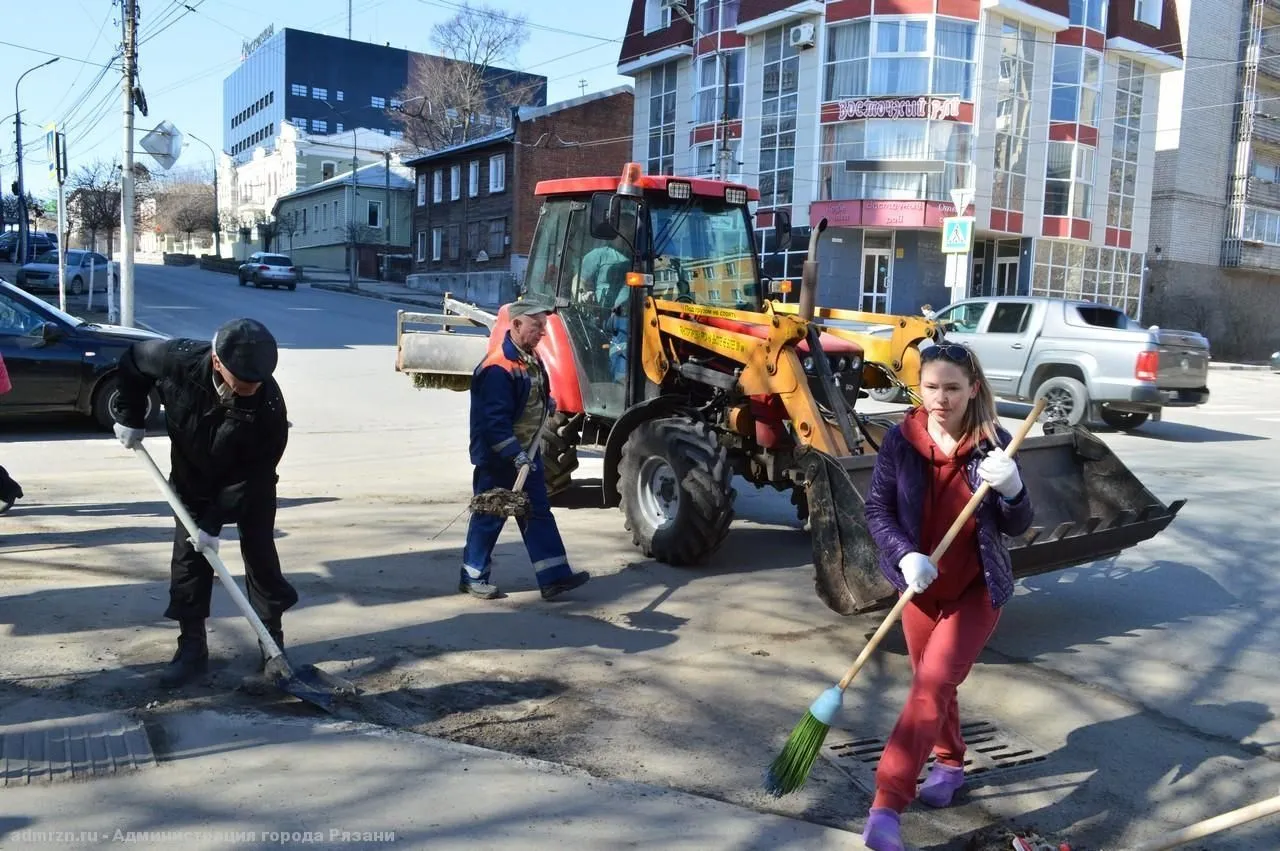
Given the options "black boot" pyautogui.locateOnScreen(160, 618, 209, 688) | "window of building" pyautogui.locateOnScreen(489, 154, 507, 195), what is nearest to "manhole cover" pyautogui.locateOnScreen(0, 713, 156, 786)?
"black boot" pyautogui.locateOnScreen(160, 618, 209, 688)

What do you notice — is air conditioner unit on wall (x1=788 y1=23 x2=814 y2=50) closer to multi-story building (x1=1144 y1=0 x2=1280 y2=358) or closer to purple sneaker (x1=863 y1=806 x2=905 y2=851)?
multi-story building (x1=1144 y1=0 x2=1280 y2=358)

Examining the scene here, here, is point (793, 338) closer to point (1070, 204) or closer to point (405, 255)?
point (1070, 204)

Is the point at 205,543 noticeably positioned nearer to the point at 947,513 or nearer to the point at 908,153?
the point at 947,513

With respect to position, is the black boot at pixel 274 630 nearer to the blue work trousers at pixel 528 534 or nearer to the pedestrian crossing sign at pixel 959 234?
→ the blue work trousers at pixel 528 534

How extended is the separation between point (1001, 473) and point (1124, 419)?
1308 centimetres

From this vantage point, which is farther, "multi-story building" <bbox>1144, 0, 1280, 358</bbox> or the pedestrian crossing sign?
"multi-story building" <bbox>1144, 0, 1280, 358</bbox>

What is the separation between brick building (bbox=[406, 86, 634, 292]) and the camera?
45344 millimetres

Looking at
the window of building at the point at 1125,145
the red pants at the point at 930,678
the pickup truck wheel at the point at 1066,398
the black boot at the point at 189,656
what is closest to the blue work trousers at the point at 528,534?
the black boot at the point at 189,656

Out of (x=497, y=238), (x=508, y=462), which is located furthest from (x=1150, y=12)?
(x=508, y=462)

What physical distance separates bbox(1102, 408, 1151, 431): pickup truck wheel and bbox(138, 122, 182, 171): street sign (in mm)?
15166

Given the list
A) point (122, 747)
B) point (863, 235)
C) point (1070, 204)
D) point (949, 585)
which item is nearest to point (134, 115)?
point (122, 747)

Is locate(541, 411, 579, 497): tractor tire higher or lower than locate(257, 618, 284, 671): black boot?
higher

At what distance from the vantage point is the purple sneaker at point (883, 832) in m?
3.29

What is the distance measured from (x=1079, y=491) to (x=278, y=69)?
93115 mm
